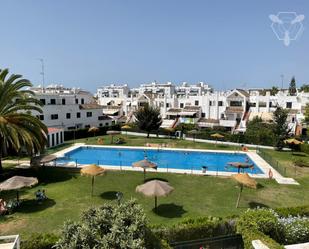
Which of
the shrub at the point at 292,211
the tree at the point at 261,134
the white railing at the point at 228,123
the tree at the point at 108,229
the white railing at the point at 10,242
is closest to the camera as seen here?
the tree at the point at 108,229

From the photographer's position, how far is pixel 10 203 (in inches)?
701

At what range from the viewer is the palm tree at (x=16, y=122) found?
23.1 meters

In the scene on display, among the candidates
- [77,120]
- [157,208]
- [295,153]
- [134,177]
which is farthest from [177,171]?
[77,120]

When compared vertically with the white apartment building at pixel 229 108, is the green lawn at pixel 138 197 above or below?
below

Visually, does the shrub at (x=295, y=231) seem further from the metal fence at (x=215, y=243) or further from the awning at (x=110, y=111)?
the awning at (x=110, y=111)

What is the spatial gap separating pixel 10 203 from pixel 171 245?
40.9ft

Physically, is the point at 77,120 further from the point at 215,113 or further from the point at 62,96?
the point at 215,113

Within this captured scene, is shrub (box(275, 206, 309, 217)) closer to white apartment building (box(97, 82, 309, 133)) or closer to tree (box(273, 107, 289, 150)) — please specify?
tree (box(273, 107, 289, 150))

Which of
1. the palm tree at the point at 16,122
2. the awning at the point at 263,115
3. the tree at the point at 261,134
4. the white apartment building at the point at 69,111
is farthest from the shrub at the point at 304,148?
the white apartment building at the point at 69,111

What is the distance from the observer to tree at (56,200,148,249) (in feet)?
27.2

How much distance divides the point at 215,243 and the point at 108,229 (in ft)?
17.6

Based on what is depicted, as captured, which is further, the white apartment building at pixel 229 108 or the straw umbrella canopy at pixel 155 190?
the white apartment building at pixel 229 108

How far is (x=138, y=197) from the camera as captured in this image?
20.3 metres

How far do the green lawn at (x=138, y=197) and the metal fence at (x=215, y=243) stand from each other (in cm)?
438
